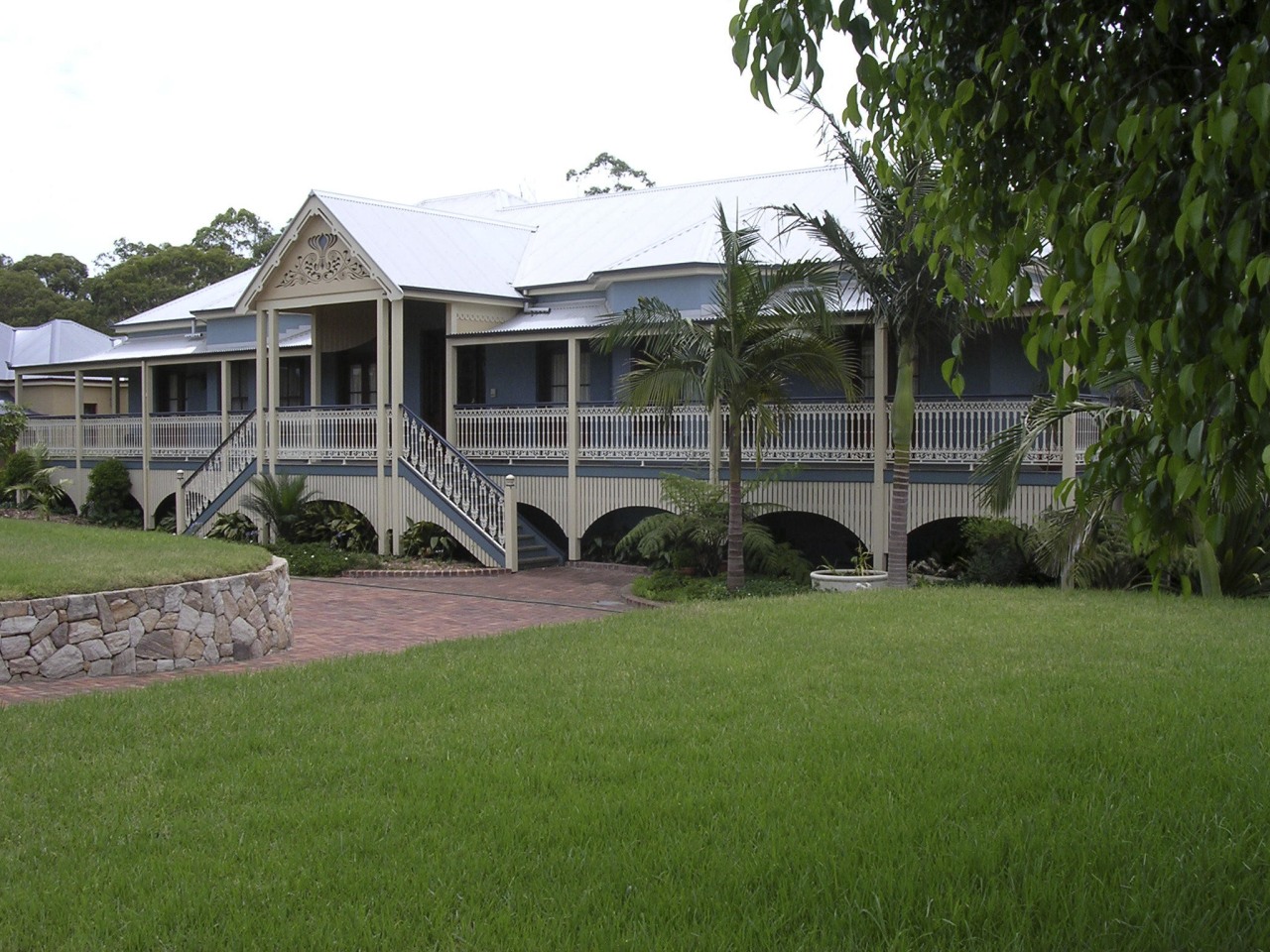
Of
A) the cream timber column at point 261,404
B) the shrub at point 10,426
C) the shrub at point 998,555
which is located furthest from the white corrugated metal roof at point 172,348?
the shrub at point 998,555

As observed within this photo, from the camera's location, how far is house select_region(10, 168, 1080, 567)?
61.2 feet

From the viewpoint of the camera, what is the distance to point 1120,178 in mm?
4203

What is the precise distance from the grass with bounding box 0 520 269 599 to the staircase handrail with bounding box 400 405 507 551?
5.51 metres

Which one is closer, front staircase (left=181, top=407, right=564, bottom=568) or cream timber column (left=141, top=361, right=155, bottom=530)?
front staircase (left=181, top=407, right=564, bottom=568)

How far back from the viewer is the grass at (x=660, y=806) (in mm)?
4699

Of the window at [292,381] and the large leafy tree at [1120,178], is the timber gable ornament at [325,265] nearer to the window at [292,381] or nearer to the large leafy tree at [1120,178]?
the window at [292,381]

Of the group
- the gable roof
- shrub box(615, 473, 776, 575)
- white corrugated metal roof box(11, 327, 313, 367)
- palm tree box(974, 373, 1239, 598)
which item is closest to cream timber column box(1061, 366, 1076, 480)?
palm tree box(974, 373, 1239, 598)

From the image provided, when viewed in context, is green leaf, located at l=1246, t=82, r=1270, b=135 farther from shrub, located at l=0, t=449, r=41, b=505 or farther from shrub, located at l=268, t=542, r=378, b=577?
shrub, located at l=0, t=449, r=41, b=505

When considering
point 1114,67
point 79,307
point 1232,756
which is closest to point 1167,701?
point 1232,756

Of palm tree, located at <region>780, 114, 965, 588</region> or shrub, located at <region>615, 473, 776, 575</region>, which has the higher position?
palm tree, located at <region>780, 114, 965, 588</region>

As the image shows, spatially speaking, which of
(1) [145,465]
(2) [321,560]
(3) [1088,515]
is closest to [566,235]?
(2) [321,560]

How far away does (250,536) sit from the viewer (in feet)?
78.0

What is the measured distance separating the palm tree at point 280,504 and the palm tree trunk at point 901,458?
37.0ft

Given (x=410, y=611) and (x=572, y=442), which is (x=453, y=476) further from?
(x=410, y=611)
